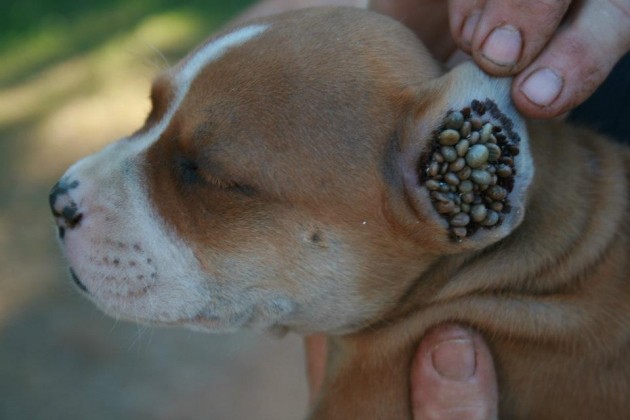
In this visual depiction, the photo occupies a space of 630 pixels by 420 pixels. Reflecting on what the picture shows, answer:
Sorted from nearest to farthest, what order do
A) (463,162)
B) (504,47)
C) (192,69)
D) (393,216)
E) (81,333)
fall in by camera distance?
1. (463,162)
2. (504,47)
3. (393,216)
4. (192,69)
5. (81,333)

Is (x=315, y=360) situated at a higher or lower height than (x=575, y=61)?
lower

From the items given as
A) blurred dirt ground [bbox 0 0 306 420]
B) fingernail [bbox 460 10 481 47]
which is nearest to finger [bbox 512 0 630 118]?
fingernail [bbox 460 10 481 47]

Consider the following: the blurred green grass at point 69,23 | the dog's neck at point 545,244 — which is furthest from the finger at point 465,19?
the blurred green grass at point 69,23

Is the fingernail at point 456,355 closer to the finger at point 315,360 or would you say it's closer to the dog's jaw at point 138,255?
the dog's jaw at point 138,255

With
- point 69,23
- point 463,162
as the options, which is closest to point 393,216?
point 463,162

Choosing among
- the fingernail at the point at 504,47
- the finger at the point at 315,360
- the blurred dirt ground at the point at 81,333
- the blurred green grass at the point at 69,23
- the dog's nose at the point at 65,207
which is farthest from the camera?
the blurred green grass at the point at 69,23

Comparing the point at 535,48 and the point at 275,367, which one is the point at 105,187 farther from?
the point at 275,367

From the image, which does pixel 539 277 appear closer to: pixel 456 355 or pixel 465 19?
pixel 456 355

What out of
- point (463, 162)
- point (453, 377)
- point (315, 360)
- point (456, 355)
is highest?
point (463, 162)
